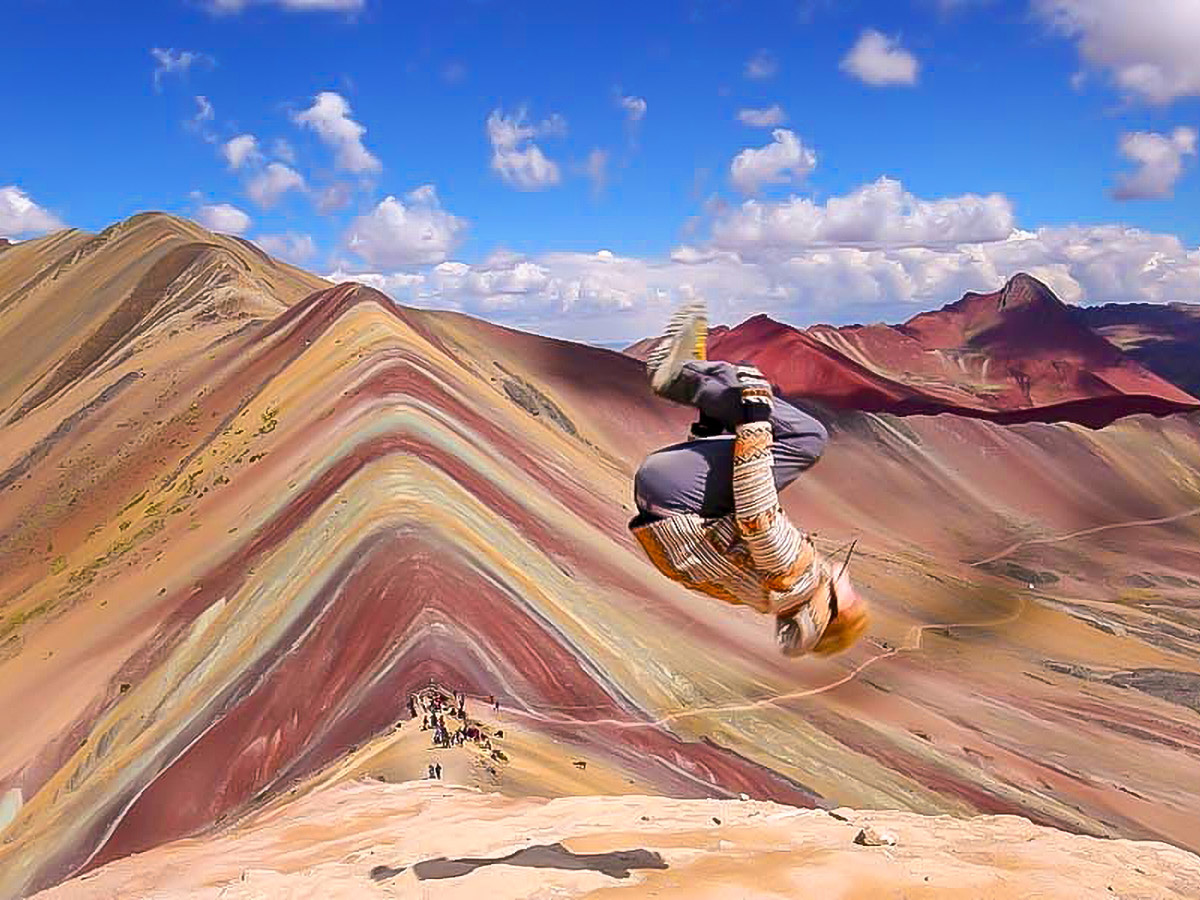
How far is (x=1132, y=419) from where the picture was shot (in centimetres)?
6269

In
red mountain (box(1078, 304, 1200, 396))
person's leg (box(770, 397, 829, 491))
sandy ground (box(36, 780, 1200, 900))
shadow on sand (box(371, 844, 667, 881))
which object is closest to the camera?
person's leg (box(770, 397, 829, 491))

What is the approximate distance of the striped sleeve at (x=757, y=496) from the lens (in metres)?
4.07

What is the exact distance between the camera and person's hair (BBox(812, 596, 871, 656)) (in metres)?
4.46

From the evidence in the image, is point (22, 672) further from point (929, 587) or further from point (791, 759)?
point (929, 587)

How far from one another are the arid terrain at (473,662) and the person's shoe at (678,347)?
2158 mm

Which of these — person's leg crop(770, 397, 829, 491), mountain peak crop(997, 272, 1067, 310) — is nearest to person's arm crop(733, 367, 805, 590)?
person's leg crop(770, 397, 829, 491)

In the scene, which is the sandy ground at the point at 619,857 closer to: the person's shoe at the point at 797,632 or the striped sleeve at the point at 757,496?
the person's shoe at the point at 797,632

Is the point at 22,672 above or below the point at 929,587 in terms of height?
below

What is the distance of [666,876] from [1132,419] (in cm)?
6565

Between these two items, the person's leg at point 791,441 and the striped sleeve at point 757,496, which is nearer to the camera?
the striped sleeve at point 757,496

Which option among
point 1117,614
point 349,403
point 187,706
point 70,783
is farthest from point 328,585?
point 1117,614

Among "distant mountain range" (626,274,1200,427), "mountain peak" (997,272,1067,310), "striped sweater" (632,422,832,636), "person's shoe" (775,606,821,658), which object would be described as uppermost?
"mountain peak" (997,272,1067,310)

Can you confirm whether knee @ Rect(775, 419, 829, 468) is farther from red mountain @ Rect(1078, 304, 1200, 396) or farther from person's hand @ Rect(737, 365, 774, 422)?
red mountain @ Rect(1078, 304, 1200, 396)

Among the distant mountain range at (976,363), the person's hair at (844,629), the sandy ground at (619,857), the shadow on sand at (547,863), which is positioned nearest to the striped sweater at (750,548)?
the person's hair at (844,629)
